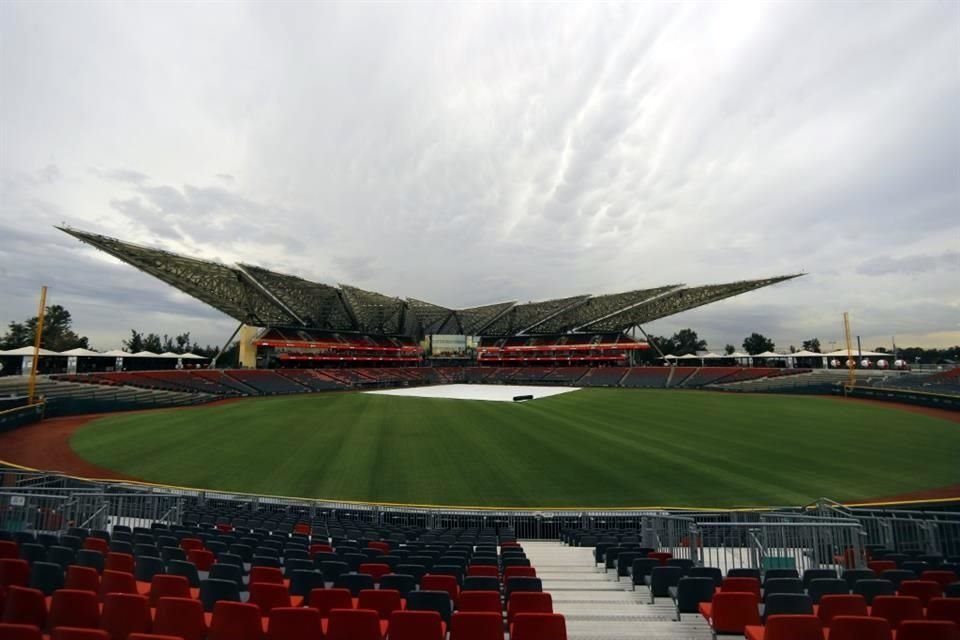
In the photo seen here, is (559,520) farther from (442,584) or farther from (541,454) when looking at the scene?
(541,454)

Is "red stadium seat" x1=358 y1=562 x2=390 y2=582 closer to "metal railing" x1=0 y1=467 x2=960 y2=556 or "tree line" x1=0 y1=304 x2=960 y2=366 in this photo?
"metal railing" x1=0 y1=467 x2=960 y2=556

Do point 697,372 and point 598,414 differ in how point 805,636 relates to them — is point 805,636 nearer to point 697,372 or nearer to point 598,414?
point 598,414

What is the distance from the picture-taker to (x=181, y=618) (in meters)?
3.72

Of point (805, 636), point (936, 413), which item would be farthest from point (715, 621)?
point (936, 413)

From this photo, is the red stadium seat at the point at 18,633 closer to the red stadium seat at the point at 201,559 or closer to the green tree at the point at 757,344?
the red stadium seat at the point at 201,559

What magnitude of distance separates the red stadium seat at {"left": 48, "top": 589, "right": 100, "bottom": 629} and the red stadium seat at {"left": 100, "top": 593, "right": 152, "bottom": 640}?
0.08 meters

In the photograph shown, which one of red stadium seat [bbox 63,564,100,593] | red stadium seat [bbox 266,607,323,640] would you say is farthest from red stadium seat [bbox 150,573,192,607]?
red stadium seat [bbox 266,607,323,640]

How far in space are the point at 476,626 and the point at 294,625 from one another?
1.50m

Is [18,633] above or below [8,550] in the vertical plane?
above

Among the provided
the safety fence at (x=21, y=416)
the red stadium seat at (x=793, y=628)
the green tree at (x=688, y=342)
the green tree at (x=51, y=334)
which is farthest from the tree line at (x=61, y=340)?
the green tree at (x=688, y=342)

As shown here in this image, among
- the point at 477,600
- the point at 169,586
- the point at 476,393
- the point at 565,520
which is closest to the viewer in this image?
the point at 477,600

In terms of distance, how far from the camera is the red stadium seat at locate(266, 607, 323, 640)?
355cm

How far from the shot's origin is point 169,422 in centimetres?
2788

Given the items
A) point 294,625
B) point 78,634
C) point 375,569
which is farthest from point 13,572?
point 375,569
